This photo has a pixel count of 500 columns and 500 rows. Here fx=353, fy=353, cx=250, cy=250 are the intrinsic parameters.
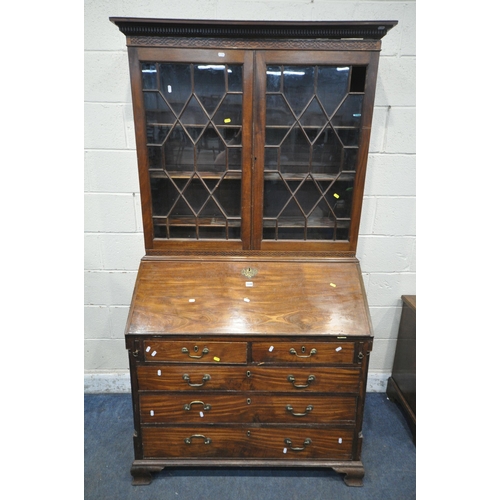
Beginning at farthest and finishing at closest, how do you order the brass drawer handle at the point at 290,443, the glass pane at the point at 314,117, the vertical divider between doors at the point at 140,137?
the brass drawer handle at the point at 290,443, the glass pane at the point at 314,117, the vertical divider between doors at the point at 140,137

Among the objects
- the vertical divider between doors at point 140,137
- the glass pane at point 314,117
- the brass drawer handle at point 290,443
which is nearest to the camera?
the vertical divider between doors at point 140,137

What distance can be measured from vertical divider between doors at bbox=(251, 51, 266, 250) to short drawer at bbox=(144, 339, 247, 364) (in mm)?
486

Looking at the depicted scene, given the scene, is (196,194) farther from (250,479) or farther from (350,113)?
(250,479)

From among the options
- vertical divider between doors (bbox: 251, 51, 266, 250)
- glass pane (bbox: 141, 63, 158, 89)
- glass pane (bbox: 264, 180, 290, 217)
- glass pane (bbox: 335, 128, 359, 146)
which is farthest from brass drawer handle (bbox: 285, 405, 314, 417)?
glass pane (bbox: 141, 63, 158, 89)

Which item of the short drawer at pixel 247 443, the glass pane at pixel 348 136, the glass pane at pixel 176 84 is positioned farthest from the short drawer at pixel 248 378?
the glass pane at pixel 176 84

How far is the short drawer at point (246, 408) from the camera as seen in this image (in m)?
1.58

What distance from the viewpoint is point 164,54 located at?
4.68 feet

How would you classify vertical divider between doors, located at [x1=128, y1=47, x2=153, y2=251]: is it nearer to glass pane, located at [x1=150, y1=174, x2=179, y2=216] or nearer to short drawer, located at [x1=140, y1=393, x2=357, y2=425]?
glass pane, located at [x1=150, y1=174, x2=179, y2=216]

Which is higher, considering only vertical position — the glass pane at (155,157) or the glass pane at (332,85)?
the glass pane at (332,85)

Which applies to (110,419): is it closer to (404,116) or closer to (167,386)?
(167,386)

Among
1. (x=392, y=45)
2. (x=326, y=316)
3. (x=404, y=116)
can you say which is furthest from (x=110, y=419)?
(x=392, y=45)

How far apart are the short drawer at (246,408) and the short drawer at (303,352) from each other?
185mm

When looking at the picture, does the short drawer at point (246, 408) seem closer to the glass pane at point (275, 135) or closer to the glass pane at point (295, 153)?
the glass pane at point (295, 153)

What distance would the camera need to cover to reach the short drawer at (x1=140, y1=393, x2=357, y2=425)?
1.58m
